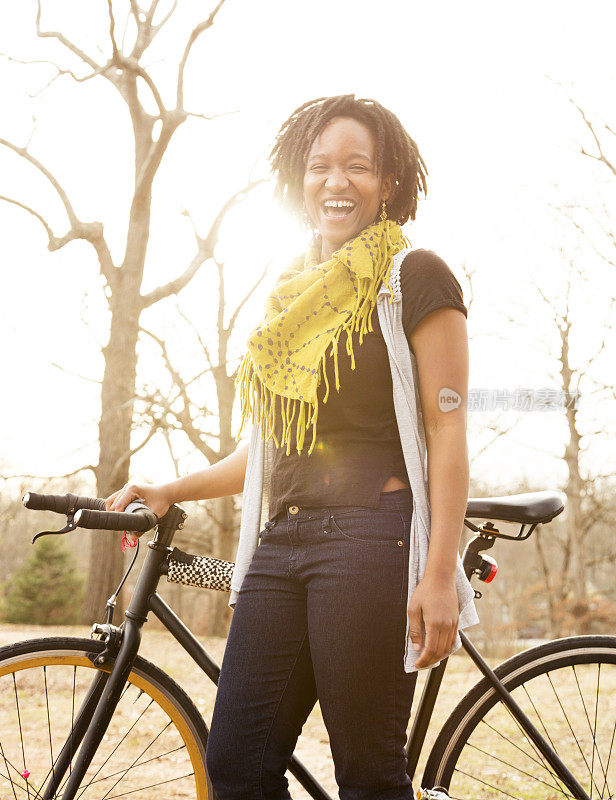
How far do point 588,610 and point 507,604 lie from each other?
18.6 feet

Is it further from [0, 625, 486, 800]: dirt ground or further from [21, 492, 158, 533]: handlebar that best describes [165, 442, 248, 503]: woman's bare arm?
[0, 625, 486, 800]: dirt ground

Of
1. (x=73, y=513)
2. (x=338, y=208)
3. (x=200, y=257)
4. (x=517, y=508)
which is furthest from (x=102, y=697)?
(x=200, y=257)

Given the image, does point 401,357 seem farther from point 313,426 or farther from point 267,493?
point 267,493

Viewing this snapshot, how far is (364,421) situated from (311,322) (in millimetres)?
288

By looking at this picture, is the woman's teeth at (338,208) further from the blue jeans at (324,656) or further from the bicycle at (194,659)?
the bicycle at (194,659)

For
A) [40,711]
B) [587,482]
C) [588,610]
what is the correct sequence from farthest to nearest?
[588,610] < [587,482] < [40,711]

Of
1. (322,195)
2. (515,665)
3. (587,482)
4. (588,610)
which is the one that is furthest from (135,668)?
(588,610)

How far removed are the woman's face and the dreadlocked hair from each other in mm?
24

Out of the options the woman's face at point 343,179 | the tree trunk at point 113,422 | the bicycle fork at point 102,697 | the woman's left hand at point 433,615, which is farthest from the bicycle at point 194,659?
the tree trunk at point 113,422

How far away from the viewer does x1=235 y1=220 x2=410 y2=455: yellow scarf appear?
1.61m

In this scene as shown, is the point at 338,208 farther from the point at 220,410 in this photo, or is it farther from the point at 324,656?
the point at 220,410

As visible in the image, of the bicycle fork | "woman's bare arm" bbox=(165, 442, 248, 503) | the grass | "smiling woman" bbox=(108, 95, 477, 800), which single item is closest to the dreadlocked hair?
"smiling woman" bbox=(108, 95, 477, 800)

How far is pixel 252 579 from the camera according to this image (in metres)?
1.67

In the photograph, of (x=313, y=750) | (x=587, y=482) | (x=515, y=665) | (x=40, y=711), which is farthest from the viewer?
(x=587, y=482)
